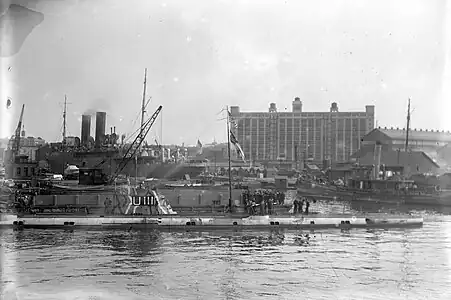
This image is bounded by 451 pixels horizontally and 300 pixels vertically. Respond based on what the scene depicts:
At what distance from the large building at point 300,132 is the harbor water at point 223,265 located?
212 ft

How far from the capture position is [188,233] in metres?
19.0

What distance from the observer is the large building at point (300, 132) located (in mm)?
83000

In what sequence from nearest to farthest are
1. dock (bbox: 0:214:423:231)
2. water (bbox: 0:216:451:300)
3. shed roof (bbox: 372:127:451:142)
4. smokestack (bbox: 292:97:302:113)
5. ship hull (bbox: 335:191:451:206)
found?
1. water (bbox: 0:216:451:300)
2. dock (bbox: 0:214:423:231)
3. ship hull (bbox: 335:191:451:206)
4. shed roof (bbox: 372:127:451:142)
5. smokestack (bbox: 292:97:302:113)

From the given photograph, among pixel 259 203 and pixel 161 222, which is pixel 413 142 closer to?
pixel 259 203

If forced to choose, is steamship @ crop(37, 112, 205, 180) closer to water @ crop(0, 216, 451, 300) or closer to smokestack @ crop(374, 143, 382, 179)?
water @ crop(0, 216, 451, 300)

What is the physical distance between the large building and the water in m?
64.6

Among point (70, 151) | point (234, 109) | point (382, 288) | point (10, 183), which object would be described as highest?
point (234, 109)

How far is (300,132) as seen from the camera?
8506 centimetres

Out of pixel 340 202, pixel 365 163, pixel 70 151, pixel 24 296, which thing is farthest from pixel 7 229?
pixel 365 163

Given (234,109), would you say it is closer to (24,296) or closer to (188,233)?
(188,233)

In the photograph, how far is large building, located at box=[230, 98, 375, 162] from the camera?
83.0 metres

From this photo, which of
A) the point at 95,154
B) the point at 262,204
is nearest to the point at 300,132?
the point at 95,154

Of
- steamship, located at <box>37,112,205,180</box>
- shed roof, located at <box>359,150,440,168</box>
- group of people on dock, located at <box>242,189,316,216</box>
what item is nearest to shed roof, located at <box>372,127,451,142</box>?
shed roof, located at <box>359,150,440,168</box>

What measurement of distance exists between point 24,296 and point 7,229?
10532mm
